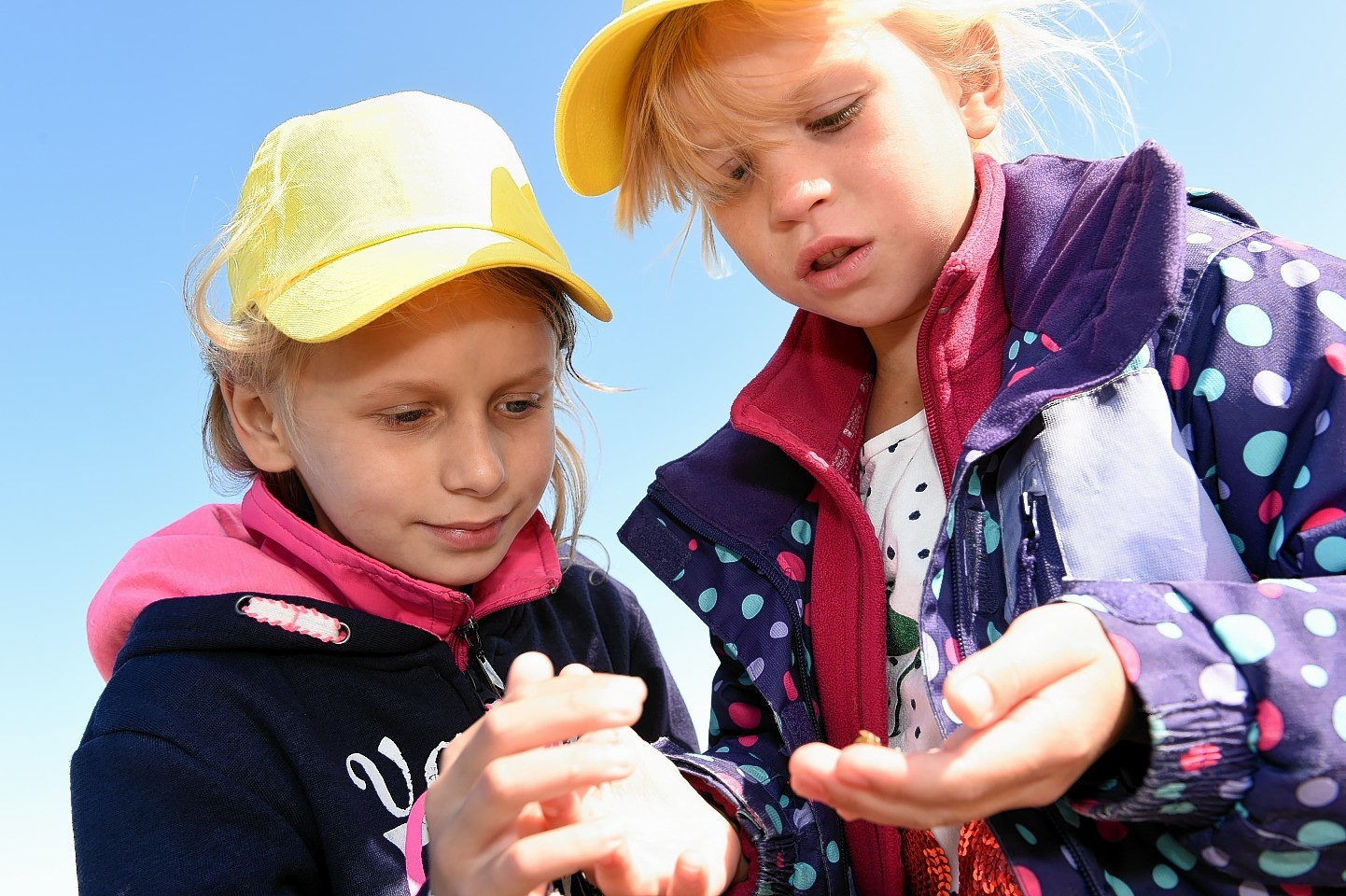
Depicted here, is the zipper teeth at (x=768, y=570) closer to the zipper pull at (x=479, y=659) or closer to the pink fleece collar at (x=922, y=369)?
the pink fleece collar at (x=922, y=369)

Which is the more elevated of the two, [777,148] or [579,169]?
[579,169]

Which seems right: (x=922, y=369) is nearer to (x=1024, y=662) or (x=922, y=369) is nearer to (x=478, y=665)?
(x=1024, y=662)

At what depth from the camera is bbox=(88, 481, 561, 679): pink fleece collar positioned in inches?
88.2

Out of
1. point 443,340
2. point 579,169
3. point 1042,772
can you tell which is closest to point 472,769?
point 1042,772

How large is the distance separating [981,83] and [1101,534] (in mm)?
1011

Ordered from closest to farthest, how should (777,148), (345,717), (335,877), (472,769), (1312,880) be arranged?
(1312,880) → (472,769) → (777,148) → (335,877) → (345,717)

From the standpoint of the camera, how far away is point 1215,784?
1.18 m

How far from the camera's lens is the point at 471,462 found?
2.15 m

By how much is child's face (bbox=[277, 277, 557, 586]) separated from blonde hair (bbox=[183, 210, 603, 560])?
5 centimetres

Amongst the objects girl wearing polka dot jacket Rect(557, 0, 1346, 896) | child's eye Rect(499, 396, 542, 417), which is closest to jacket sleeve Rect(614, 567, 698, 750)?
girl wearing polka dot jacket Rect(557, 0, 1346, 896)

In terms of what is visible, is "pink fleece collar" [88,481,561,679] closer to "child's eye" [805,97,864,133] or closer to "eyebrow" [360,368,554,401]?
"eyebrow" [360,368,554,401]

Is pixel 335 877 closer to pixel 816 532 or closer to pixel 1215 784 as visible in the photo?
pixel 816 532

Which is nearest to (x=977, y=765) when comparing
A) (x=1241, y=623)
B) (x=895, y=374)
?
(x=1241, y=623)

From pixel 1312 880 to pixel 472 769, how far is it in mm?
1018
